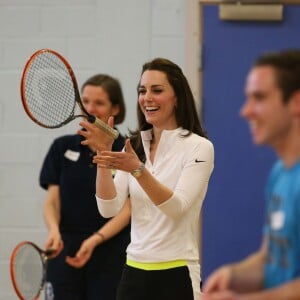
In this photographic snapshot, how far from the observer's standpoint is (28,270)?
9.08ft

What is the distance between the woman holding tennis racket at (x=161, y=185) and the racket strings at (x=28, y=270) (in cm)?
31

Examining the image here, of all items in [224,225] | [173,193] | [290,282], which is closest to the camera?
[290,282]

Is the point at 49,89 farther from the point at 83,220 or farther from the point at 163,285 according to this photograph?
the point at 163,285

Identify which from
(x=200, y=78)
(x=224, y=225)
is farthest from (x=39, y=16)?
(x=224, y=225)

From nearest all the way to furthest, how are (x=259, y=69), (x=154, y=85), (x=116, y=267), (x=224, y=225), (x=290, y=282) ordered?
(x=290, y=282)
(x=259, y=69)
(x=154, y=85)
(x=116, y=267)
(x=224, y=225)

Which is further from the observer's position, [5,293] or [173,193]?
[5,293]

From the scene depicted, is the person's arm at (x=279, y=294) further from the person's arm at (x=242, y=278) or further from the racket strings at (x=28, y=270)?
the racket strings at (x=28, y=270)

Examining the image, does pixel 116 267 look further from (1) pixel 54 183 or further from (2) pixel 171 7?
(2) pixel 171 7

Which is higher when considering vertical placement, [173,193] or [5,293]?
[173,193]

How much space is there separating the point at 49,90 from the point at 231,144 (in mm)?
1464

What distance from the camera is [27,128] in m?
4.31

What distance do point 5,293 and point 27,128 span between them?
0.96 m

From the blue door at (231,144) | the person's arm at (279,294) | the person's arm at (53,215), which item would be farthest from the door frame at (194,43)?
the person's arm at (279,294)

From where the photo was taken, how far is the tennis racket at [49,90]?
9.12 ft
